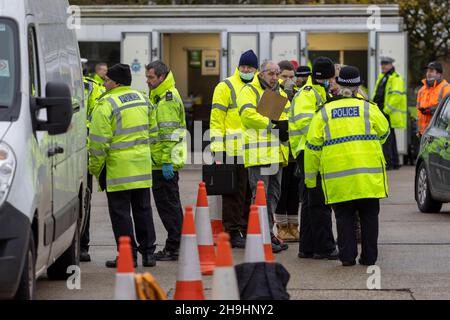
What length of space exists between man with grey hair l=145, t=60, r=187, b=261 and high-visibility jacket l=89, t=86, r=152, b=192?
0.80 metres

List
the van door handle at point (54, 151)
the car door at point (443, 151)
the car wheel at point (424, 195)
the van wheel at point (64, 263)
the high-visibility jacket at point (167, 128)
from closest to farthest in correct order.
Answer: the van door handle at point (54, 151)
the van wheel at point (64, 263)
the high-visibility jacket at point (167, 128)
the car door at point (443, 151)
the car wheel at point (424, 195)

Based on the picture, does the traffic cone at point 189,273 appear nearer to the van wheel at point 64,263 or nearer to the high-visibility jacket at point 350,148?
the van wheel at point 64,263

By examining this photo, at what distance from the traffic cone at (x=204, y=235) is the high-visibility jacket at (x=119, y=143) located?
636mm

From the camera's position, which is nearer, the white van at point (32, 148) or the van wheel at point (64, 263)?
the white van at point (32, 148)

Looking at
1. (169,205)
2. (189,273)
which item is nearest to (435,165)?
(169,205)

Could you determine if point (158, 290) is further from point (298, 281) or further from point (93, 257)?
point (93, 257)

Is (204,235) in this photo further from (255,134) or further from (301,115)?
(301,115)

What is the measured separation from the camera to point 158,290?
7793mm

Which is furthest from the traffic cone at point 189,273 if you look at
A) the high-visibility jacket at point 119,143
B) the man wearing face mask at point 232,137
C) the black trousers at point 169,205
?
the man wearing face mask at point 232,137

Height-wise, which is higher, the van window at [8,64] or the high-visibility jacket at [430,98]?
the van window at [8,64]

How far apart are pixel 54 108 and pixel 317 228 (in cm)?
438

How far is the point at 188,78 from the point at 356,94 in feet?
54.7

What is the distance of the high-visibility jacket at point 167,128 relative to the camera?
12523mm
